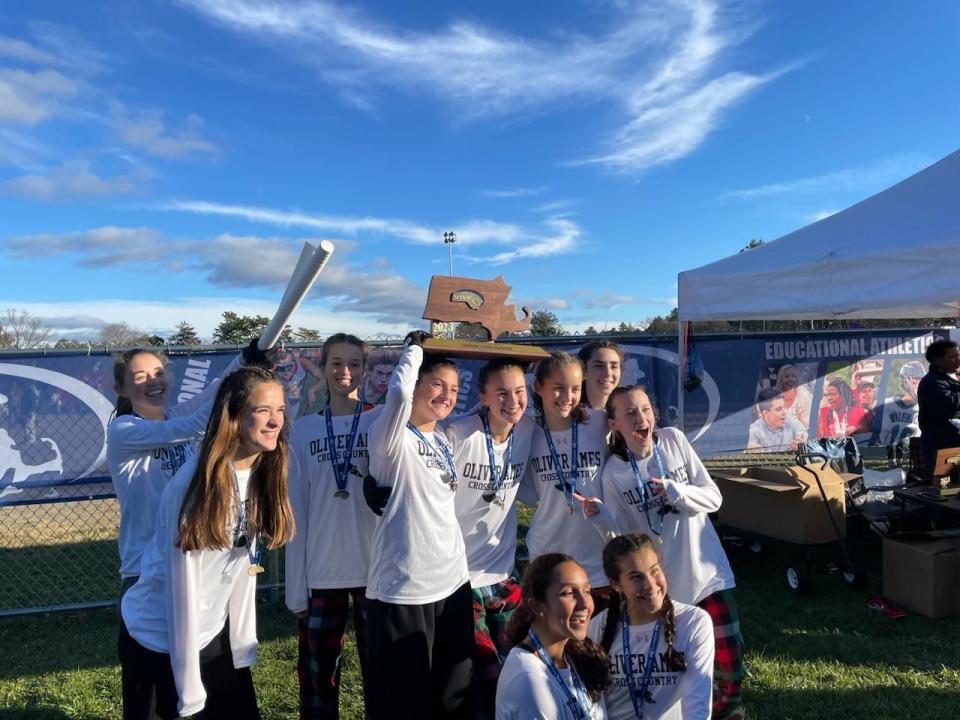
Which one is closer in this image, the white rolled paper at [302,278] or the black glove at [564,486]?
the white rolled paper at [302,278]

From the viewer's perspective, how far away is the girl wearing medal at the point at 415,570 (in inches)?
90.3

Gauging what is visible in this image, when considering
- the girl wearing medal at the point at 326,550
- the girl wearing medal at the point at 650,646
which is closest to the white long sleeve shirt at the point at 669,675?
the girl wearing medal at the point at 650,646

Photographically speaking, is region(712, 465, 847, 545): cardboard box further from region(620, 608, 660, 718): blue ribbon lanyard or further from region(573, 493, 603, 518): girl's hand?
region(620, 608, 660, 718): blue ribbon lanyard

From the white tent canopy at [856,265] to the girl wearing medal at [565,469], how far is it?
3.22 m

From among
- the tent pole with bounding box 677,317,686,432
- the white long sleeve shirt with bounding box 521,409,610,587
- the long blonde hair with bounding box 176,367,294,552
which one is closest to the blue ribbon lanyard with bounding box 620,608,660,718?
the white long sleeve shirt with bounding box 521,409,610,587

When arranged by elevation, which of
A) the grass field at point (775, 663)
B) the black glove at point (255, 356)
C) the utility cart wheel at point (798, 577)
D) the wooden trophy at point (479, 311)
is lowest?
the grass field at point (775, 663)

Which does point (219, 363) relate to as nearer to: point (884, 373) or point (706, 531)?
point (706, 531)

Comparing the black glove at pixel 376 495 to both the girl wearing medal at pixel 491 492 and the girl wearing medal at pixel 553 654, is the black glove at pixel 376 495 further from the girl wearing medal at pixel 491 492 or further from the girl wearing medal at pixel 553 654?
the girl wearing medal at pixel 553 654

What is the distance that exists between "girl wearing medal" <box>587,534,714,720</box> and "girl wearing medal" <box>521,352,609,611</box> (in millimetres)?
365

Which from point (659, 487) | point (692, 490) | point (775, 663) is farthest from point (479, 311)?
point (775, 663)

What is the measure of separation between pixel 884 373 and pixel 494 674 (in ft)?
27.0

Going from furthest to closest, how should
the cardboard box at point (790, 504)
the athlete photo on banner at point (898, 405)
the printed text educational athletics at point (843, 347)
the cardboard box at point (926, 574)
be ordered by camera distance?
the athlete photo on banner at point (898, 405), the printed text educational athletics at point (843, 347), the cardboard box at point (790, 504), the cardboard box at point (926, 574)

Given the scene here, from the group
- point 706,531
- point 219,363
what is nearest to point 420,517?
point 706,531

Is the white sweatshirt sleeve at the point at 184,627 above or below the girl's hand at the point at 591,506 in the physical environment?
below
